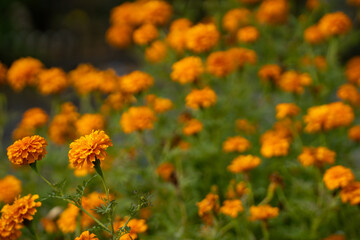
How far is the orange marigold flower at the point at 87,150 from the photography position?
1.16 meters

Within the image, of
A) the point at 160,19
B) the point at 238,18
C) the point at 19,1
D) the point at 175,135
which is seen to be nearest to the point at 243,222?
the point at 175,135

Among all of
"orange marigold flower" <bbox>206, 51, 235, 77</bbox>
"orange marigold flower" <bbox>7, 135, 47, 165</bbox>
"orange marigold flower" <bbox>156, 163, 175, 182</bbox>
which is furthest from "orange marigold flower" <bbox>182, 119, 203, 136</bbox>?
"orange marigold flower" <bbox>7, 135, 47, 165</bbox>

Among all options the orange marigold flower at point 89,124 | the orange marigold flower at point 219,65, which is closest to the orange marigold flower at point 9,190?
the orange marigold flower at point 89,124

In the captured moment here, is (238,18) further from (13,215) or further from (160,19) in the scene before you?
(13,215)

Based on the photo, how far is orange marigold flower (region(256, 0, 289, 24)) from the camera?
278cm

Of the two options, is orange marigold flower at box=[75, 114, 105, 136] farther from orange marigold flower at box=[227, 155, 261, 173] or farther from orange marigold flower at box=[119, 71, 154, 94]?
orange marigold flower at box=[227, 155, 261, 173]

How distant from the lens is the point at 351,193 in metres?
1.56

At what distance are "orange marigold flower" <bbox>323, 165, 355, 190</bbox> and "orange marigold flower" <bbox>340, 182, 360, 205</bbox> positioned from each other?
24mm

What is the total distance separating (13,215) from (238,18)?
222 cm

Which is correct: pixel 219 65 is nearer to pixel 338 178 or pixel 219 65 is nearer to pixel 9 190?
pixel 338 178

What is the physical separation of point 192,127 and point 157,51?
34.9 inches

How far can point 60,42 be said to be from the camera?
6395 mm

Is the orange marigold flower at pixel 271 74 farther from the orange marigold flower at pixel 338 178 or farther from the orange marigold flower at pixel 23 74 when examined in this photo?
the orange marigold flower at pixel 23 74

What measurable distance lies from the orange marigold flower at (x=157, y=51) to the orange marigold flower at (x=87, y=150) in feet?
5.19
